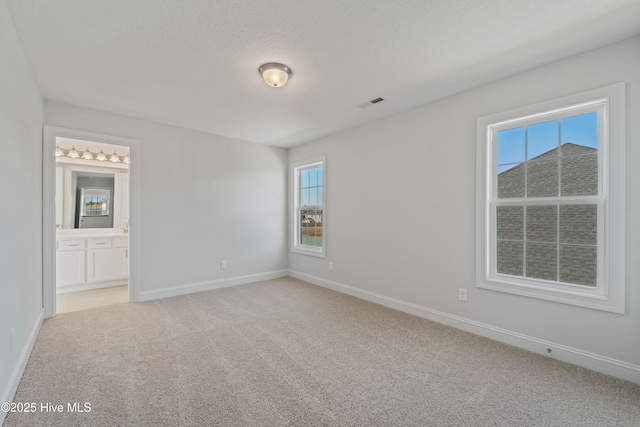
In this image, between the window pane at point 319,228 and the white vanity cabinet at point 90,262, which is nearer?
the white vanity cabinet at point 90,262

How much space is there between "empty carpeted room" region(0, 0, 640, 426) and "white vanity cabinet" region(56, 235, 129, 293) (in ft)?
0.48

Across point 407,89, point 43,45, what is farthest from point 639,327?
point 43,45

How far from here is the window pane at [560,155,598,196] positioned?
7.34ft

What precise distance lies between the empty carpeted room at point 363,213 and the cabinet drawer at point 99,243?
0.43 metres

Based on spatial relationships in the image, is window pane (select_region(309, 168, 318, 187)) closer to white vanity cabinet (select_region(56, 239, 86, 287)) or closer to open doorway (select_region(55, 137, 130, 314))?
open doorway (select_region(55, 137, 130, 314))

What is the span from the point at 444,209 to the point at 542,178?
0.89 m

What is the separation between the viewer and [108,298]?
13.1 ft

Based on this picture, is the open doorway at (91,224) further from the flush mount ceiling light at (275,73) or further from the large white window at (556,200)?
the large white window at (556,200)

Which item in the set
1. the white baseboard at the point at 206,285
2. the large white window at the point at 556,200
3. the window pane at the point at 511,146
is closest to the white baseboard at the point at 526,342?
the large white window at the point at 556,200

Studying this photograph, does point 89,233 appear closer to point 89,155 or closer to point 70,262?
point 70,262

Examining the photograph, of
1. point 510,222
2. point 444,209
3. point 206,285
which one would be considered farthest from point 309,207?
point 510,222

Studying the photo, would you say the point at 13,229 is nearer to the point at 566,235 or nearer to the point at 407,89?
the point at 407,89

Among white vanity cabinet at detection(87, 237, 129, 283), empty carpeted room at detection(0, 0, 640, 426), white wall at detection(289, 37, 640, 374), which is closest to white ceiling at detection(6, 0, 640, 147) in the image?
empty carpeted room at detection(0, 0, 640, 426)

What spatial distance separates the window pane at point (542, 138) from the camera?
8.04ft
